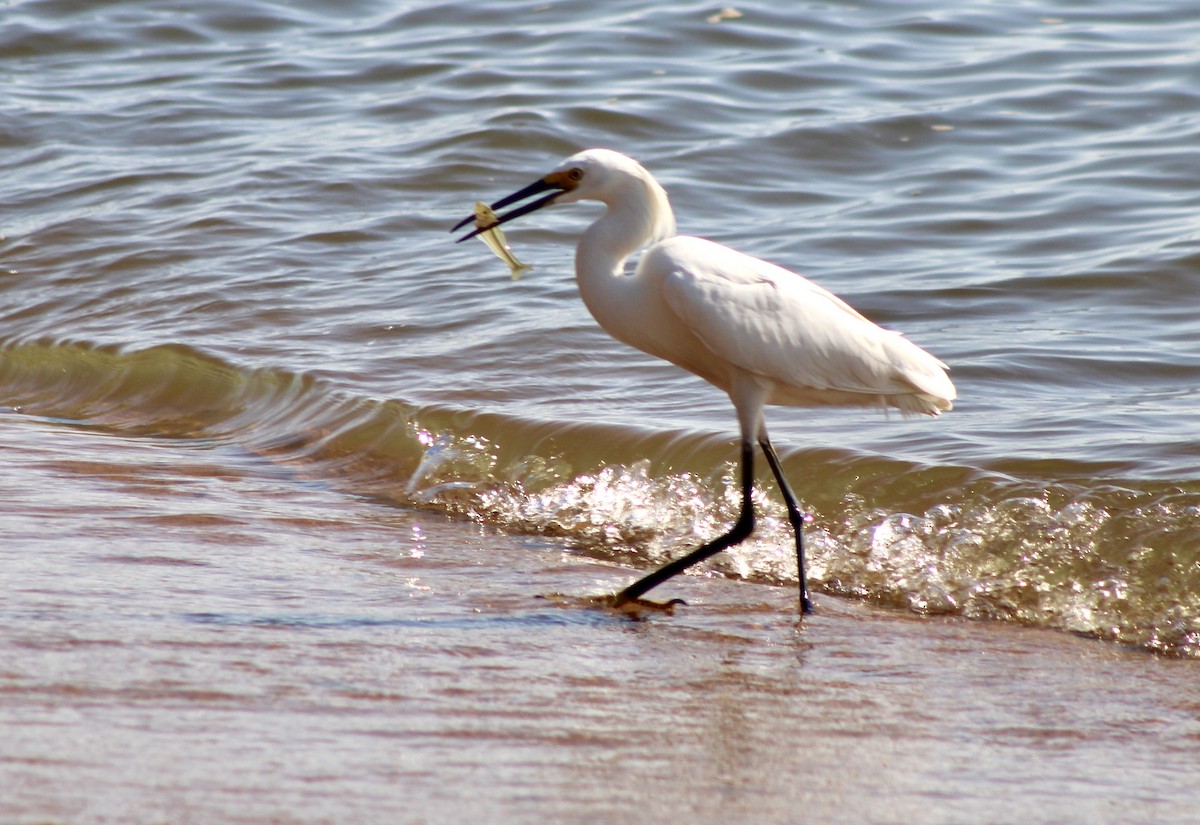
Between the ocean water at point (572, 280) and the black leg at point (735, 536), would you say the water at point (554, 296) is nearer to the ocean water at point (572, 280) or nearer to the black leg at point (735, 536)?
the ocean water at point (572, 280)

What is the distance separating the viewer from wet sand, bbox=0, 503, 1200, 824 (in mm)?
2715

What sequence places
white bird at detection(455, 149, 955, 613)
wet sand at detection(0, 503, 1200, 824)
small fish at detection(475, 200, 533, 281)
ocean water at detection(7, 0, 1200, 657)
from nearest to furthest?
wet sand at detection(0, 503, 1200, 824) → white bird at detection(455, 149, 955, 613) → small fish at detection(475, 200, 533, 281) → ocean water at detection(7, 0, 1200, 657)

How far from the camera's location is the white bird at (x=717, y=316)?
15.0ft

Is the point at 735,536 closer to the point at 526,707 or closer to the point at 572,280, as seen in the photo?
the point at 526,707

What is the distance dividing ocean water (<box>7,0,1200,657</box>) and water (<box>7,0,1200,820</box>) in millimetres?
25

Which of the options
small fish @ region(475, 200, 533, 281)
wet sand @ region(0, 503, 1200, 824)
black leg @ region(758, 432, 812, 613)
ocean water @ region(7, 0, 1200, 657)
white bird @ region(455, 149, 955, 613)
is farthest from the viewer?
ocean water @ region(7, 0, 1200, 657)

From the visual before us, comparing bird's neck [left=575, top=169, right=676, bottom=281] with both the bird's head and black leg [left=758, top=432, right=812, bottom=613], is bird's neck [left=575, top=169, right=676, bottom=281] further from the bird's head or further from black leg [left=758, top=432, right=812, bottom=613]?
black leg [left=758, top=432, right=812, bottom=613]

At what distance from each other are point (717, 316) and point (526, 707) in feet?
5.23

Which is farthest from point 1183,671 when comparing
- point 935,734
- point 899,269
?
point 899,269

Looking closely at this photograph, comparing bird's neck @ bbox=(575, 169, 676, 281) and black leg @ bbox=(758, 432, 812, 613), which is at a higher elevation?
bird's neck @ bbox=(575, 169, 676, 281)

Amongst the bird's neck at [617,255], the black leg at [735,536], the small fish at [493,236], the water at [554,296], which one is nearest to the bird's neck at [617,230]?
the bird's neck at [617,255]

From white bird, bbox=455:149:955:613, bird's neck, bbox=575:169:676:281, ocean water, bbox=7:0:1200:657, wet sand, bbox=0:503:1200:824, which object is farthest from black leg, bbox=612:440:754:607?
bird's neck, bbox=575:169:676:281

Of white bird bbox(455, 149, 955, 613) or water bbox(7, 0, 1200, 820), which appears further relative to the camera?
water bbox(7, 0, 1200, 820)

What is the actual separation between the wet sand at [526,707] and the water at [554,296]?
92mm
